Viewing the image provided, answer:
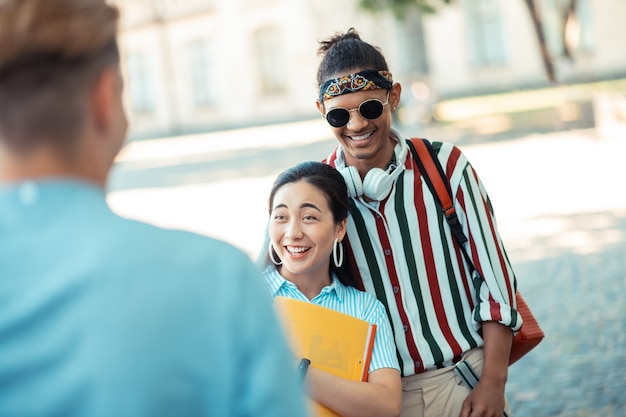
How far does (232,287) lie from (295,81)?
38597 mm

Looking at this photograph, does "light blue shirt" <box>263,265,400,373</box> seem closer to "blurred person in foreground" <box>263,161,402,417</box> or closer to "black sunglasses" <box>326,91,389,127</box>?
"blurred person in foreground" <box>263,161,402,417</box>

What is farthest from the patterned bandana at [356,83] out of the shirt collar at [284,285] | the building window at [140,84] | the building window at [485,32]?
the building window at [140,84]

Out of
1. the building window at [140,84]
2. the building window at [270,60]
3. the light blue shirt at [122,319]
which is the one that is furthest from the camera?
the building window at [140,84]

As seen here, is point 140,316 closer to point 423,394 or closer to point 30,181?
point 30,181

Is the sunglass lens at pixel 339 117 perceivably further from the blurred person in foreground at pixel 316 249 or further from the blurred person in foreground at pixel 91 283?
the blurred person in foreground at pixel 91 283

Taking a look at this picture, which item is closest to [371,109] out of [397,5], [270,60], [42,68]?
[42,68]

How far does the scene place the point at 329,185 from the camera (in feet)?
9.04

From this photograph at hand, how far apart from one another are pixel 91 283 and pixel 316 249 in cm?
151

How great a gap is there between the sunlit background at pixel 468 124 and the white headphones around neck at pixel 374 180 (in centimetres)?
117

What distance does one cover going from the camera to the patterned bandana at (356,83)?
290 centimetres

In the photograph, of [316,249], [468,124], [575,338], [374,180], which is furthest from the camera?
[468,124]

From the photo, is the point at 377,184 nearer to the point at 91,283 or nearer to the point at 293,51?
the point at 91,283

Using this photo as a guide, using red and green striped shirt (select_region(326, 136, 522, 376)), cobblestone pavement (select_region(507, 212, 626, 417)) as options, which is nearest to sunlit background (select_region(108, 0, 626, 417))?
cobblestone pavement (select_region(507, 212, 626, 417))

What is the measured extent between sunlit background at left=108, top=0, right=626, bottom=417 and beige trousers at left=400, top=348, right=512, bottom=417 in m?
1.55
